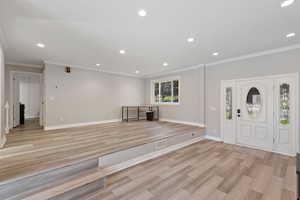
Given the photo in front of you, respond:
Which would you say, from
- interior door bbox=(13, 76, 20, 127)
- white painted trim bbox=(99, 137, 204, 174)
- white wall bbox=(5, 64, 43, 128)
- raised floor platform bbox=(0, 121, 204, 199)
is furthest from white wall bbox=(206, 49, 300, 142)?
interior door bbox=(13, 76, 20, 127)

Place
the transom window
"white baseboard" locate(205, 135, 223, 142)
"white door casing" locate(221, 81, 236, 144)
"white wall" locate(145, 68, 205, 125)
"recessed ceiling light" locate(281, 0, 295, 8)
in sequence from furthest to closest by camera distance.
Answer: the transom window → "white wall" locate(145, 68, 205, 125) → "white baseboard" locate(205, 135, 223, 142) → "white door casing" locate(221, 81, 236, 144) → "recessed ceiling light" locate(281, 0, 295, 8)

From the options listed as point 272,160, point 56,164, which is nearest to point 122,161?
point 56,164

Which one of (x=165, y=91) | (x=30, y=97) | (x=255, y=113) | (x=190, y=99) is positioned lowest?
(x=255, y=113)

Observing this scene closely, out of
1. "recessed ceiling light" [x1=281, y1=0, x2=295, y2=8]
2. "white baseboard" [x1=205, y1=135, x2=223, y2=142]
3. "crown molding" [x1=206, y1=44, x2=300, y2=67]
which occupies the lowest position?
"white baseboard" [x1=205, y1=135, x2=223, y2=142]

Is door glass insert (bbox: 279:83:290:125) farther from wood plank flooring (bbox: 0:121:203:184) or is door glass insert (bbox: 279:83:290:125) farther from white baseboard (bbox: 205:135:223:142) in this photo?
wood plank flooring (bbox: 0:121:203:184)

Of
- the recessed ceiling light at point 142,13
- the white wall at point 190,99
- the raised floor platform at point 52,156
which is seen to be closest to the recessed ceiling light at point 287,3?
the recessed ceiling light at point 142,13

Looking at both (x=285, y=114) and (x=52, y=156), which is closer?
(x=52, y=156)

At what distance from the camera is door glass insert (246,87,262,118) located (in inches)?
145

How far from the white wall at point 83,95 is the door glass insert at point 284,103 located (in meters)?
5.59

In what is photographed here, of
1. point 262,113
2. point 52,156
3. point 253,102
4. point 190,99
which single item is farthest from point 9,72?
point 262,113

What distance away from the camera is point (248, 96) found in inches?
151

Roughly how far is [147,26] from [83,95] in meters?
4.19

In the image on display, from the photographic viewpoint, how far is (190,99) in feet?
17.7

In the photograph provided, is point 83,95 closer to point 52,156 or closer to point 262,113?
point 52,156
